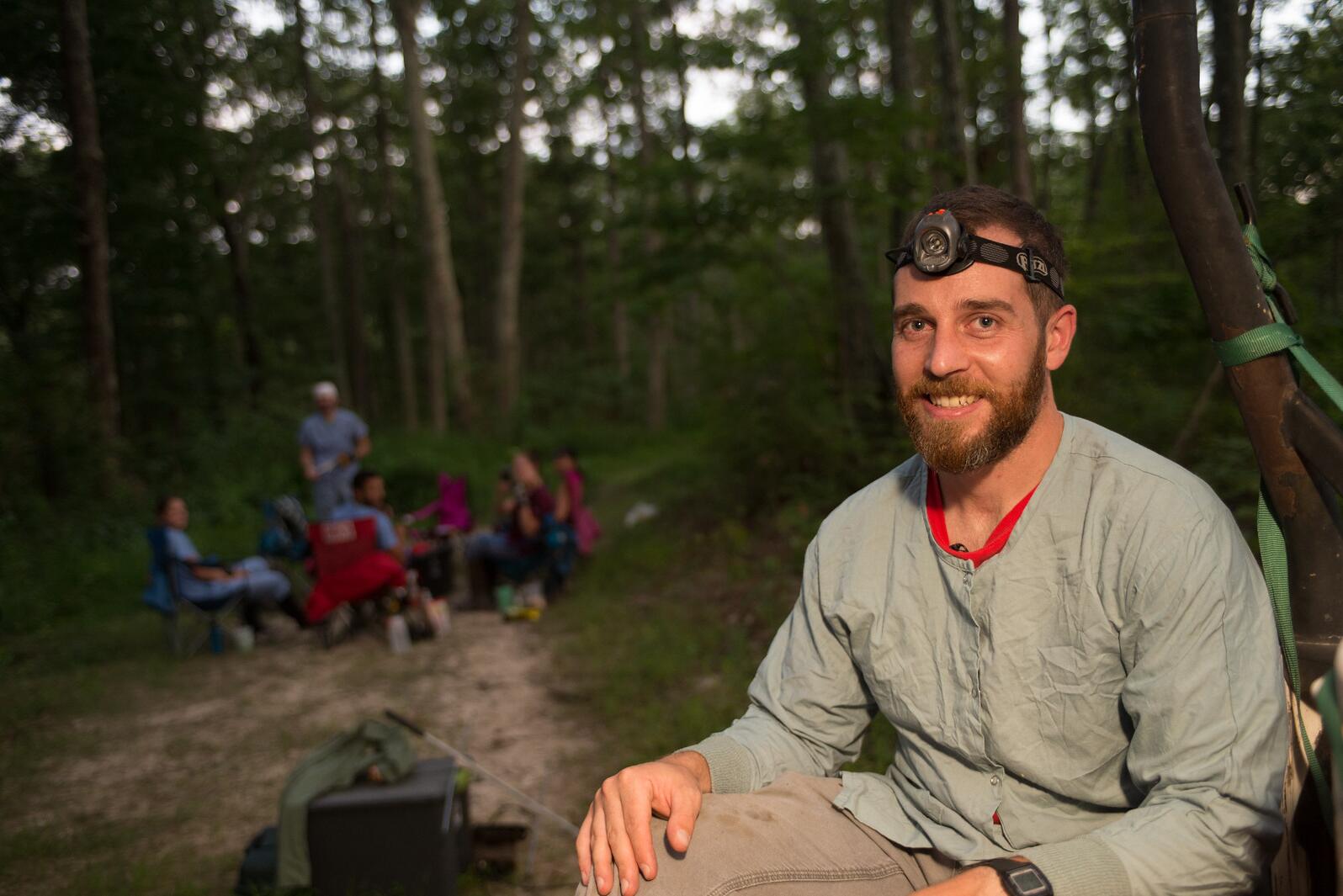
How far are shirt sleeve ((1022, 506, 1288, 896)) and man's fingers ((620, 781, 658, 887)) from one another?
66 cm

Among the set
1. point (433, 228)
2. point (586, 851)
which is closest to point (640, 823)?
point (586, 851)

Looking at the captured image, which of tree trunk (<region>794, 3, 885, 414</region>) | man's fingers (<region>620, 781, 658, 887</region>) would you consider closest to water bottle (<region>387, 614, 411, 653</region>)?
tree trunk (<region>794, 3, 885, 414</region>)

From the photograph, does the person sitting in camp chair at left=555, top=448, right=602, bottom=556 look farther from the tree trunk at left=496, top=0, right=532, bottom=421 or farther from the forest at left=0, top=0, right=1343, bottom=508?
the tree trunk at left=496, top=0, right=532, bottom=421

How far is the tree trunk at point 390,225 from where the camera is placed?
24031mm

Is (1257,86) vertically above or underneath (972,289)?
above

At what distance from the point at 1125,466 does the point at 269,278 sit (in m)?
32.9

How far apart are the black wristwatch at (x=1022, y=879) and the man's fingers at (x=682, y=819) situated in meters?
0.53

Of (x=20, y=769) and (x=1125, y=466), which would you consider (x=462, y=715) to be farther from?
(x=1125, y=466)

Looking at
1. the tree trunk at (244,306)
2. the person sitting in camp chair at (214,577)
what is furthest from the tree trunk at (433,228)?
the person sitting in camp chair at (214,577)

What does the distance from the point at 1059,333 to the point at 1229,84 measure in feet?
13.9

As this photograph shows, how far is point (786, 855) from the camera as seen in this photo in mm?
1896

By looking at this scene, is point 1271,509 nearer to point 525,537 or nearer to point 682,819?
point 682,819

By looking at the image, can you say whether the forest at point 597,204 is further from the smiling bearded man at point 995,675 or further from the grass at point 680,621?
the smiling bearded man at point 995,675

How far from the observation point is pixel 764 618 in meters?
6.96
